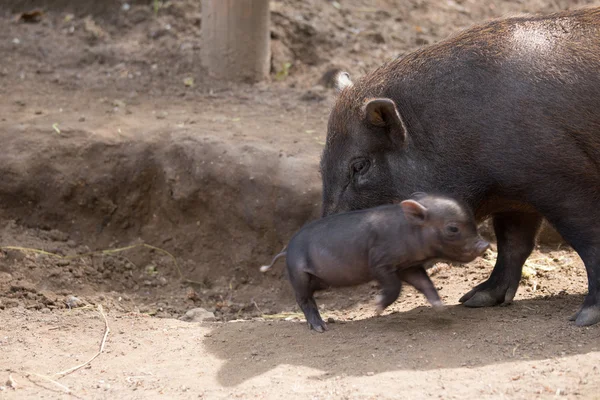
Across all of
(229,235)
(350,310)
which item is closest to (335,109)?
(350,310)

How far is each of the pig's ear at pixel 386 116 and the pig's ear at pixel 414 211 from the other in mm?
707

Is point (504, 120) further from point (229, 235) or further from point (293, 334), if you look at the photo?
point (229, 235)

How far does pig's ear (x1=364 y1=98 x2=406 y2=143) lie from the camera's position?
5867 millimetres

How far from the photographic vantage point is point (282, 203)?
783cm

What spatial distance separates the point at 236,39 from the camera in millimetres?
10102

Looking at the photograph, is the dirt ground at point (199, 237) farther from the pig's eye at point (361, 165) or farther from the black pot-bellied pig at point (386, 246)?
the pig's eye at point (361, 165)

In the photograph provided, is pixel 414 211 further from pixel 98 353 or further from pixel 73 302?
pixel 73 302

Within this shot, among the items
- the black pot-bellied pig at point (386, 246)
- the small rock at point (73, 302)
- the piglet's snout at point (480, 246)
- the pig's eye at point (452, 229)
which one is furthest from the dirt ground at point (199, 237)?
the pig's eye at point (452, 229)

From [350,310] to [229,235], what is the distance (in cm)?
165

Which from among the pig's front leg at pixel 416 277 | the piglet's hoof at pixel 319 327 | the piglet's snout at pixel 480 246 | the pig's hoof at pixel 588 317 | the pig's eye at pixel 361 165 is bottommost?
the piglet's hoof at pixel 319 327

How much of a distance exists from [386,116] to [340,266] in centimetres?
110

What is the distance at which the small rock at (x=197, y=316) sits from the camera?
6965mm

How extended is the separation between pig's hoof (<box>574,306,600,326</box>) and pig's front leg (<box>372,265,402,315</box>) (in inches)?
46.6

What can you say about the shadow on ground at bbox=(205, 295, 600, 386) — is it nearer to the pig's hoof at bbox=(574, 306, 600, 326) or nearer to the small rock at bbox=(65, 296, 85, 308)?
the pig's hoof at bbox=(574, 306, 600, 326)
